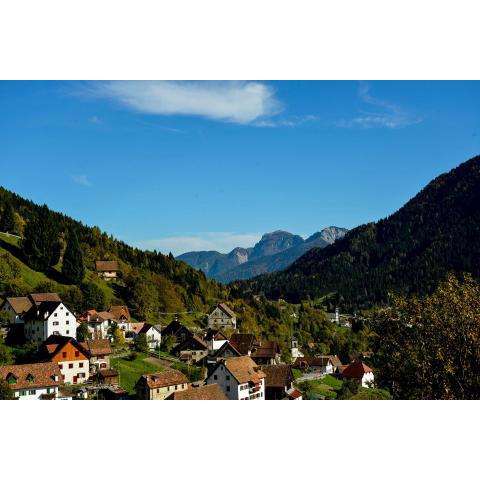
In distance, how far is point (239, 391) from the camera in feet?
164

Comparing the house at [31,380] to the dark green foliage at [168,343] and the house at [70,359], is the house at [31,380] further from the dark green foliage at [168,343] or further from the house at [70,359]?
the dark green foliage at [168,343]

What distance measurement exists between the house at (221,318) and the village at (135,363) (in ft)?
12.6

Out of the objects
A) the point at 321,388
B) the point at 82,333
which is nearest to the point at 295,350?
the point at 321,388

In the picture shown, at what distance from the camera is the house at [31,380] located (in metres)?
41.1

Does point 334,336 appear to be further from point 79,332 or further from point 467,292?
point 467,292

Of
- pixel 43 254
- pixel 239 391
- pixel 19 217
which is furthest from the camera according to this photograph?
pixel 19 217

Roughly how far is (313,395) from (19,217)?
215 ft

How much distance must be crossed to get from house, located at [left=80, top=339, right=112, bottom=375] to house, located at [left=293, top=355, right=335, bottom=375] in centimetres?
3037

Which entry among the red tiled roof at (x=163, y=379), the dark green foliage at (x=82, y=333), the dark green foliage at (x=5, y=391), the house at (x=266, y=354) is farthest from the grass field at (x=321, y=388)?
the dark green foliage at (x=5, y=391)

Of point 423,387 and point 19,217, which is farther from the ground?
point 19,217

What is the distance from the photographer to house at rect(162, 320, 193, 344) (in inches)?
2963

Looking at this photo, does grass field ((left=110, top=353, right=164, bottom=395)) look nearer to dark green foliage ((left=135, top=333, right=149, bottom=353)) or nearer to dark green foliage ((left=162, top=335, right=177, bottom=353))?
dark green foliage ((left=135, top=333, right=149, bottom=353))

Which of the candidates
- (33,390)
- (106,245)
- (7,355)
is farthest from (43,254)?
(33,390)

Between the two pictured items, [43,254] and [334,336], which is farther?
[334,336]
